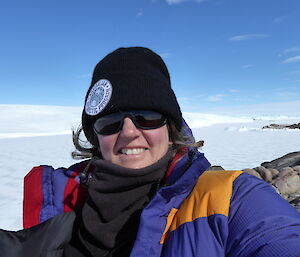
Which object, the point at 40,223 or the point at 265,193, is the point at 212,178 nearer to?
the point at 265,193

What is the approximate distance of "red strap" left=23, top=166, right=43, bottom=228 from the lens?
1588 millimetres

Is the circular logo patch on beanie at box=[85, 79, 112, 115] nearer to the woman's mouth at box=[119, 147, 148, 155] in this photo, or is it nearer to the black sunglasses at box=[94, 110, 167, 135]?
the black sunglasses at box=[94, 110, 167, 135]

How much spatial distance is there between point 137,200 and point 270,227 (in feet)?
2.05

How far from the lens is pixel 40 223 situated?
151cm

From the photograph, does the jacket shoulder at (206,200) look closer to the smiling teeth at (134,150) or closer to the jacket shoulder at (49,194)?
the smiling teeth at (134,150)

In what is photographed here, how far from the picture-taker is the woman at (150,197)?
0.96 m

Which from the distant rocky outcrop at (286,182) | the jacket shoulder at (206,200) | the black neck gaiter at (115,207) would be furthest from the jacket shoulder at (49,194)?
the distant rocky outcrop at (286,182)

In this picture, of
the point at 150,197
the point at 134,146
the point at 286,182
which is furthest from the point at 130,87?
the point at 286,182

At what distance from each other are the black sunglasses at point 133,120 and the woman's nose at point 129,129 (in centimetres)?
2

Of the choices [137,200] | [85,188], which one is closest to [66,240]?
[85,188]

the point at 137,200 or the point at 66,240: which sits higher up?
the point at 137,200

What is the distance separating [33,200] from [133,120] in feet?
2.65

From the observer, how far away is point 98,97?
148cm

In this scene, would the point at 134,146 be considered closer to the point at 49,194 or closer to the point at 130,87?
the point at 130,87
